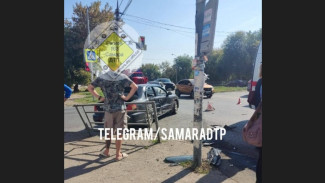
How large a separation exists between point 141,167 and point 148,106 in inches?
131

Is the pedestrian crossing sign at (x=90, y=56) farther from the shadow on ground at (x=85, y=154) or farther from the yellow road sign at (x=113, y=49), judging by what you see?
the shadow on ground at (x=85, y=154)

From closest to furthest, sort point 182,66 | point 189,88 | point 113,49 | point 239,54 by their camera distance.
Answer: point 113,49, point 189,88, point 239,54, point 182,66

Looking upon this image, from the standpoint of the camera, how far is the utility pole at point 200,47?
3758 mm

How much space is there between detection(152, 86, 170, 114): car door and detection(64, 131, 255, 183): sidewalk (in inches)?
122

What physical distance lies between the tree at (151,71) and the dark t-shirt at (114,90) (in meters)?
66.7

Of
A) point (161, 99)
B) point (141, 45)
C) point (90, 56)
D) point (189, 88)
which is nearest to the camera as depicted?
point (161, 99)

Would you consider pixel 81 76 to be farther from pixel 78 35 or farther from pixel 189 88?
pixel 189 88

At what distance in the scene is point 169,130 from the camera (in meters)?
7.09

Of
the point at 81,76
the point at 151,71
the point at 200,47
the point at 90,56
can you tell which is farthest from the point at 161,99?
the point at 151,71

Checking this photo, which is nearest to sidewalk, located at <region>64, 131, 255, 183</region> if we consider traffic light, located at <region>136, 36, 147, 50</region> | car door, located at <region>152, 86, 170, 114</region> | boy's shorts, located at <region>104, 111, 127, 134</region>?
boy's shorts, located at <region>104, 111, 127, 134</region>

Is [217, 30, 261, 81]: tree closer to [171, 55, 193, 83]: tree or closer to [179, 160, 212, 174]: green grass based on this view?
[171, 55, 193, 83]: tree

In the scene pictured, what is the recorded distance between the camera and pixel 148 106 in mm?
7238

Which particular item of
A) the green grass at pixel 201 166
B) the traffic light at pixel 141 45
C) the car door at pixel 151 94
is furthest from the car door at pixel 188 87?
the green grass at pixel 201 166

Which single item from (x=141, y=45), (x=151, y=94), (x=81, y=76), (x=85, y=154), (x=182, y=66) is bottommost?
(x=85, y=154)
